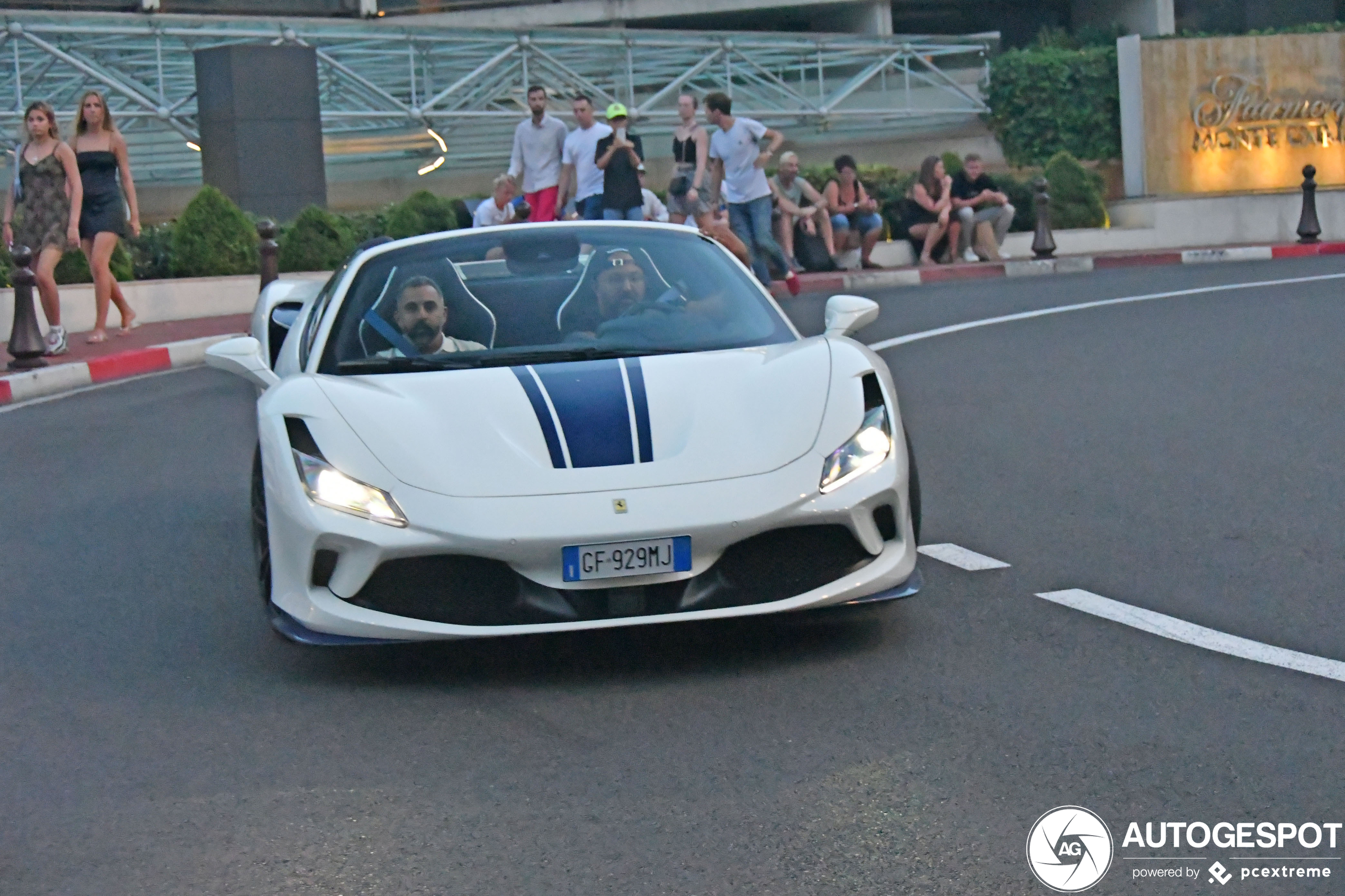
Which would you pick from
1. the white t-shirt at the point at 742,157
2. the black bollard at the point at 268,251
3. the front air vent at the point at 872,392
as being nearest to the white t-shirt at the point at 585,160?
the white t-shirt at the point at 742,157

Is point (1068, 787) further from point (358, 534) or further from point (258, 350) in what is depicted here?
point (258, 350)

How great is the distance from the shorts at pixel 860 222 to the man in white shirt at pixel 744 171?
128 inches

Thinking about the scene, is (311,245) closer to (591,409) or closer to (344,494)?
(591,409)

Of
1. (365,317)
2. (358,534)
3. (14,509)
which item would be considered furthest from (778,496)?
(14,509)

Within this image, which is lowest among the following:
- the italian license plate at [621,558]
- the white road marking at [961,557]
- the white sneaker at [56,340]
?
the white road marking at [961,557]

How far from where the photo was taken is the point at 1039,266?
20.9 meters

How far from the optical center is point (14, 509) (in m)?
8.05

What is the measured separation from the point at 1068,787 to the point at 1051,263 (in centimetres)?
1745

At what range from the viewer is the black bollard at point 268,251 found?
16.9 metres

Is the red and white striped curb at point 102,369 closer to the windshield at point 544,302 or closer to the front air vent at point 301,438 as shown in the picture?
the windshield at point 544,302

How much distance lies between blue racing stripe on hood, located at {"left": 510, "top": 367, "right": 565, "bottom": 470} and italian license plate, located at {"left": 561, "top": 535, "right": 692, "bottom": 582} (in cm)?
29

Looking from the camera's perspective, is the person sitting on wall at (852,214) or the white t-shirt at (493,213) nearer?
the white t-shirt at (493,213)

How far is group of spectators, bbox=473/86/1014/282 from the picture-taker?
16141mm

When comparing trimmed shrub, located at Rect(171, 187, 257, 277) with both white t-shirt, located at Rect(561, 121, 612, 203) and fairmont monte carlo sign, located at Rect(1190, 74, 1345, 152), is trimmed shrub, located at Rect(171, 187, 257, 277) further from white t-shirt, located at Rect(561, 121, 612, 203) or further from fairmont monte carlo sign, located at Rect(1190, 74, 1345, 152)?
fairmont monte carlo sign, located at Rect(1190, 74, 1345, 152)
